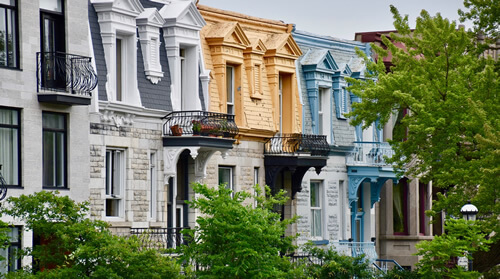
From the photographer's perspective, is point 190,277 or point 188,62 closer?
point 190,277

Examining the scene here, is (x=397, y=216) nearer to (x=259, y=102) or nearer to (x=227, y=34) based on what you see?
(x=259, y=102)

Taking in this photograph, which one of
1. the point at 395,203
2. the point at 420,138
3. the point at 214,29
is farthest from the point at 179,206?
the point at 395,203

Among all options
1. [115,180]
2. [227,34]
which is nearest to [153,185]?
[115,180]

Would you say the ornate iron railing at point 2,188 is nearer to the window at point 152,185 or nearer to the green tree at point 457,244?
the window at point 152,185

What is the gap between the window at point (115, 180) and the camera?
1446 inches

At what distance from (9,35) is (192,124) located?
777 centimetres

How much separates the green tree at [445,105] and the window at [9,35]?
46.8 ft

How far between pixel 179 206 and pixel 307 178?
27.5 ft

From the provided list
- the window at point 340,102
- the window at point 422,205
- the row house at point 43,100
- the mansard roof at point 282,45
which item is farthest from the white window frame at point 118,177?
the window at point 422,205

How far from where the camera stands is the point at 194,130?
3850cm

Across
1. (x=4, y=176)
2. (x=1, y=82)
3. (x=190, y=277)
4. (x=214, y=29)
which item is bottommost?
(x=190, y=277)

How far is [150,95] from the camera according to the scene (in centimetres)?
3834

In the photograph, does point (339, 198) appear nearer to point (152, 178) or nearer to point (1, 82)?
point (152, 178)

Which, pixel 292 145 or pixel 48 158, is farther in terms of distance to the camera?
pixel 292 145
